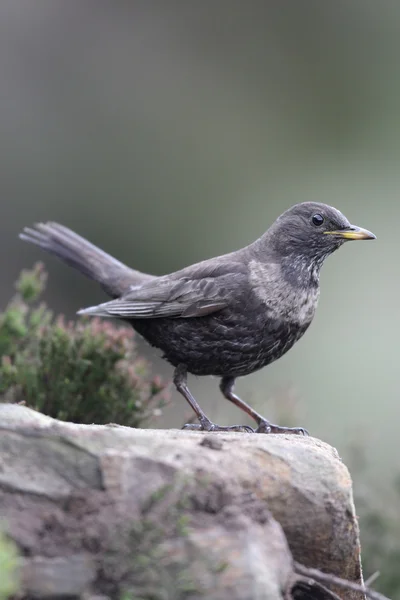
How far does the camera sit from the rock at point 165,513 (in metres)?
2.34

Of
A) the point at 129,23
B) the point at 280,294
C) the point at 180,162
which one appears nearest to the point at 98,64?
the point at 129,23

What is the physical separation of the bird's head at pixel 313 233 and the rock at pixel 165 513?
2.09 meters

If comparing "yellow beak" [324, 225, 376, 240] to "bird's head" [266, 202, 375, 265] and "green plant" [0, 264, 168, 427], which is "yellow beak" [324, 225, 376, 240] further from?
"green plant" [0, 264, 168, 427]

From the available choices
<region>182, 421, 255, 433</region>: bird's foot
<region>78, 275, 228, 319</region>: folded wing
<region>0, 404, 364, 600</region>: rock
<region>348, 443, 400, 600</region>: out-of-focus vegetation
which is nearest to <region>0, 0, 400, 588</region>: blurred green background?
<region>348, 443, 400, 600</region>: out-of-focus vegetation

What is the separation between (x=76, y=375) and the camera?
4891 mm

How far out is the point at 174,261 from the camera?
12750mm

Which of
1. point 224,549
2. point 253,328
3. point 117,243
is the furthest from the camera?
point 117,243

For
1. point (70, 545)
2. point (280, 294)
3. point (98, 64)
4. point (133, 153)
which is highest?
point (98, 64)

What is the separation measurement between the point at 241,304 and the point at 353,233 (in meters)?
0.75

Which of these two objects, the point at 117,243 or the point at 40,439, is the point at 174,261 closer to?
the point at 117,243

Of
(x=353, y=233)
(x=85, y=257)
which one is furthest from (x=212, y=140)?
(x=353, y=233)

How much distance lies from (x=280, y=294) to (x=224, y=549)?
246 cm

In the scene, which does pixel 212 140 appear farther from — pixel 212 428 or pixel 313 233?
pixel 212 428

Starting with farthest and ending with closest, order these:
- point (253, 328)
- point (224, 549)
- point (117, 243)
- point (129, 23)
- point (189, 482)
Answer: point (129, 23) < point (117, 243) < point (253, 328) < point (189, 482) < point (224, 549)
